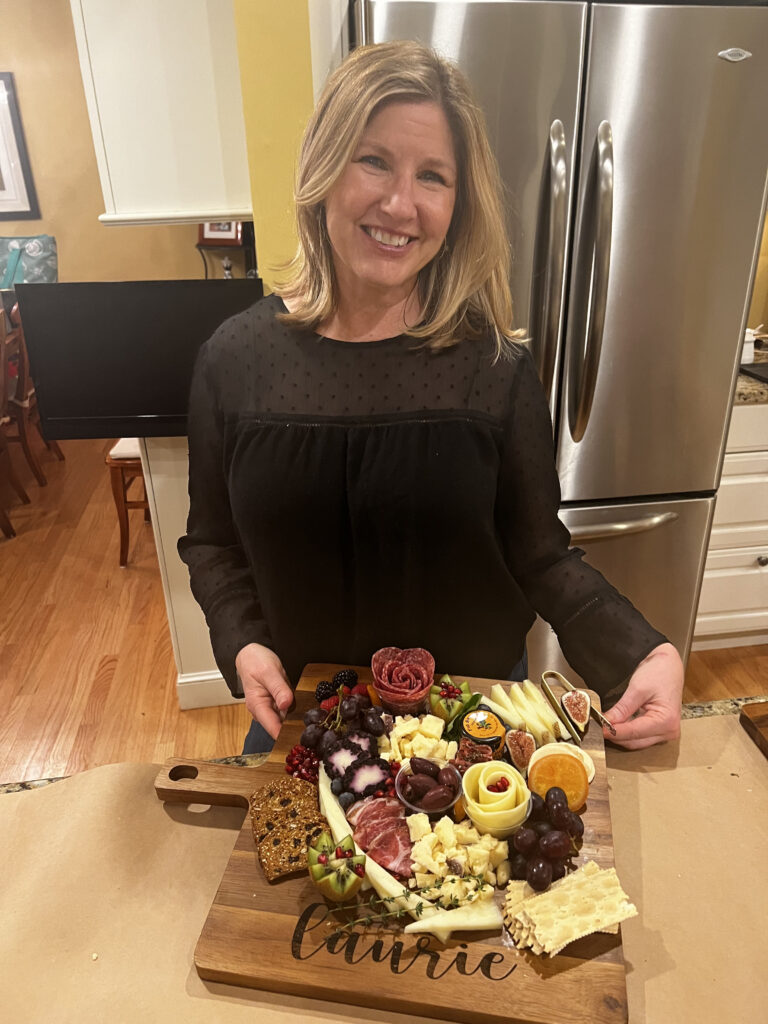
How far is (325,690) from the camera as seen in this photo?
1053 mm

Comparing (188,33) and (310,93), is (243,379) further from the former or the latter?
(188,33)

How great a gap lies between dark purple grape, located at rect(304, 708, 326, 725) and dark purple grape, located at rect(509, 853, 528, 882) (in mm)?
307

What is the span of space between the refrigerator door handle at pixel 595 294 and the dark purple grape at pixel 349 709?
111cm

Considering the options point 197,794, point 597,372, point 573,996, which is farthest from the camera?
point 597,372

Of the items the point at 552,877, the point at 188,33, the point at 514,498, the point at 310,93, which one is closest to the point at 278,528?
the point at 514,498

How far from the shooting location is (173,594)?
2.10 metres

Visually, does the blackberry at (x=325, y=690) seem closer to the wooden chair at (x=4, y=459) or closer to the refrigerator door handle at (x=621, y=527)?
the refrigerator door handle at (x=621, y=527)

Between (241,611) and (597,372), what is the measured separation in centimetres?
110

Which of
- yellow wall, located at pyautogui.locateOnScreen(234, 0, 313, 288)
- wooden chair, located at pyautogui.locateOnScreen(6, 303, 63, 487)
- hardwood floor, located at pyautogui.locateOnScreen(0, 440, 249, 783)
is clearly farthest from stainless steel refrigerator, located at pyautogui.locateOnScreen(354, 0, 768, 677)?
wooden chair, located at pyautogui.locateOnScreen(6, 303, 63, 487)

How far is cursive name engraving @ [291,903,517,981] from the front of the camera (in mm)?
728

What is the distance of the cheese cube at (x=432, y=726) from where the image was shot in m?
0.95

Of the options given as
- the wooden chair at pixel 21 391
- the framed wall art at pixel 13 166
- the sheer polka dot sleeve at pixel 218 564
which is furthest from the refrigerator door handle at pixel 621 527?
the framed wall art at pixel 13 166

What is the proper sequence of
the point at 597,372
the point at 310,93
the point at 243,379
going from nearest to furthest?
the point at 243,379, the point at 310,93, the point at 597,372

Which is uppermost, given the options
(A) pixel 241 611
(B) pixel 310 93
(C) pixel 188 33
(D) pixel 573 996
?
(C) pixel 188 33
